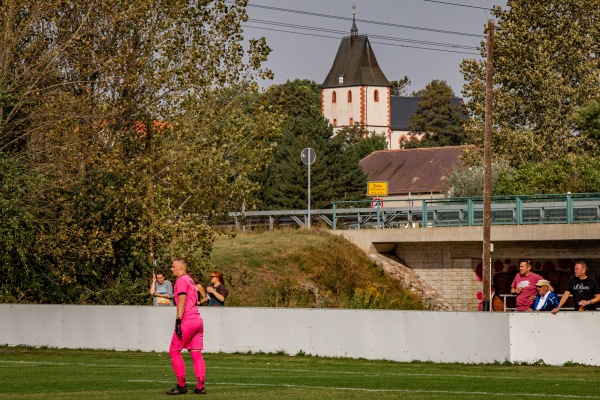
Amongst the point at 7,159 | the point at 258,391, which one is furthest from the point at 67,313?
the point at 258,391

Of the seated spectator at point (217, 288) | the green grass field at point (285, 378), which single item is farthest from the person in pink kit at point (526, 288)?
the seated spectator at point (217, 288)

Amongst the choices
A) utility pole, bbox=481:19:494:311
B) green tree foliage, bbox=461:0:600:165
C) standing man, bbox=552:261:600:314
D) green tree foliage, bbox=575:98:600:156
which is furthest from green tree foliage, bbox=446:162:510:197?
standing man, bbox=552:261:600:314

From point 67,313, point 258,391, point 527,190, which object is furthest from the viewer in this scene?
point 527,190

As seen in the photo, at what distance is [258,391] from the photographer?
55.2 feet

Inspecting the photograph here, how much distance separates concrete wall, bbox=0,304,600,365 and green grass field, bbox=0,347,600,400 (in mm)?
332

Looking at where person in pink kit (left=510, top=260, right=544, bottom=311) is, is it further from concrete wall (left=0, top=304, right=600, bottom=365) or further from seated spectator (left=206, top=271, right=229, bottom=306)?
seated spectator (left=206, top=271, right=229, bottom=306)

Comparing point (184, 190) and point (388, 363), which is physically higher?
point (184, 190)

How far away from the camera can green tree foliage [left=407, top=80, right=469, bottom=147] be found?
150 m

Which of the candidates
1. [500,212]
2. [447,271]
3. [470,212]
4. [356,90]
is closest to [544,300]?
[500,212]

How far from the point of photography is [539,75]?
222 feet

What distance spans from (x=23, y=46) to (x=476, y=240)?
23.1 m

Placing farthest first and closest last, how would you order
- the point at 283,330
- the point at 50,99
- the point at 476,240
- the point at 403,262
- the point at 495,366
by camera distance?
1. the point at 403,262
2. the point at 476,240
3. the point at 50,99
4. the point at 283,330
5. the point at 495,366

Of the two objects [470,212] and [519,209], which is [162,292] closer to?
[519,209]

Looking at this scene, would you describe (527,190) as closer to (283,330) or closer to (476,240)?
(476,240)
